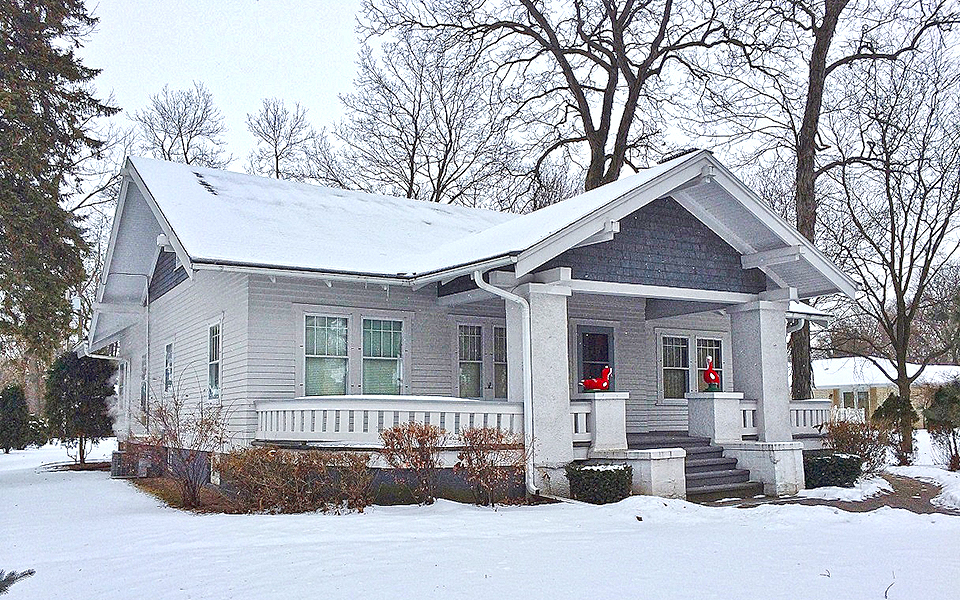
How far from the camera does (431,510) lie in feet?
37.2

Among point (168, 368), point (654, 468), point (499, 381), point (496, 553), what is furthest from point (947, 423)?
point (168, 368)

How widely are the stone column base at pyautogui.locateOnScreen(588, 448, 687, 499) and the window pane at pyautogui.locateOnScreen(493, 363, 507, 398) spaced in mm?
3373

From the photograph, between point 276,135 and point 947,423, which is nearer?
point 947,423

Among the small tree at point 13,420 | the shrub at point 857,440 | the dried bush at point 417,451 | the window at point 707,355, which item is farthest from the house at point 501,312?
the small tree at point 13,420

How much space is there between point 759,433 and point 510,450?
517 centimetres

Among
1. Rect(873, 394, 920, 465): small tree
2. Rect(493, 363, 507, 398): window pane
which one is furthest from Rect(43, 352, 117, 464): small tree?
Rect(873, 394, 920, 465): small tree

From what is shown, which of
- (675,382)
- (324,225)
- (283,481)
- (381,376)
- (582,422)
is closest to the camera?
(283,481)

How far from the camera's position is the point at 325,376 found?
14078 millimetres

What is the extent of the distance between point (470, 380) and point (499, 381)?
25.1 inches

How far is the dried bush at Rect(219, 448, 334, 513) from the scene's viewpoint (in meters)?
11.2

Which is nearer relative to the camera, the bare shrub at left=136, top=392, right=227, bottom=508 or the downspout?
the downspout

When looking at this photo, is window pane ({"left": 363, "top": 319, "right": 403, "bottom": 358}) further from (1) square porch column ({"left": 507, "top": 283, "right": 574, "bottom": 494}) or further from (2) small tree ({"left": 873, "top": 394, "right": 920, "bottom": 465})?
(2) small tree ({"left": 873, "top": 394, "right": 920, "bottom": 465})

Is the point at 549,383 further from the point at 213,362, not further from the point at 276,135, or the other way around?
the point at 276,135

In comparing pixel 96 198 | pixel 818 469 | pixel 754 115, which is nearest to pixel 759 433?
pixel 818 469
